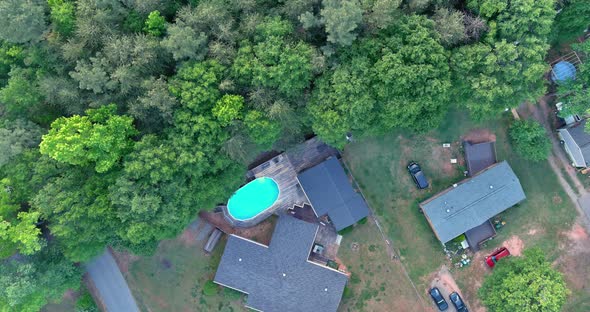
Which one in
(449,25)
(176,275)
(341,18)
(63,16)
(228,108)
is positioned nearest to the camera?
(341,18)

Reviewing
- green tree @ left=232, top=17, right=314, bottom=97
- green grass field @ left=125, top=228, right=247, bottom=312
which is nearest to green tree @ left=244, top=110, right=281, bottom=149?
green tree @ left=232, top=17, right=314, bottom=97

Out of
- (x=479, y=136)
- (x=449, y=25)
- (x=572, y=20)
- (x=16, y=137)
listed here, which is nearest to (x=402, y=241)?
(x=479, y=136)

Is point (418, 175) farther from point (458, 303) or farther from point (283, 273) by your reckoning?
point (283, 273)

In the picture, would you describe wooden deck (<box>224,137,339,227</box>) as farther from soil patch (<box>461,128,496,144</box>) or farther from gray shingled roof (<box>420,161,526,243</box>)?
soil patch (<box>461,128,496,144</box>)

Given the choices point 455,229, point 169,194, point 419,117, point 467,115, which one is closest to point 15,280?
point 169,194

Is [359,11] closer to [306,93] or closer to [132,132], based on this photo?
[306,93]
